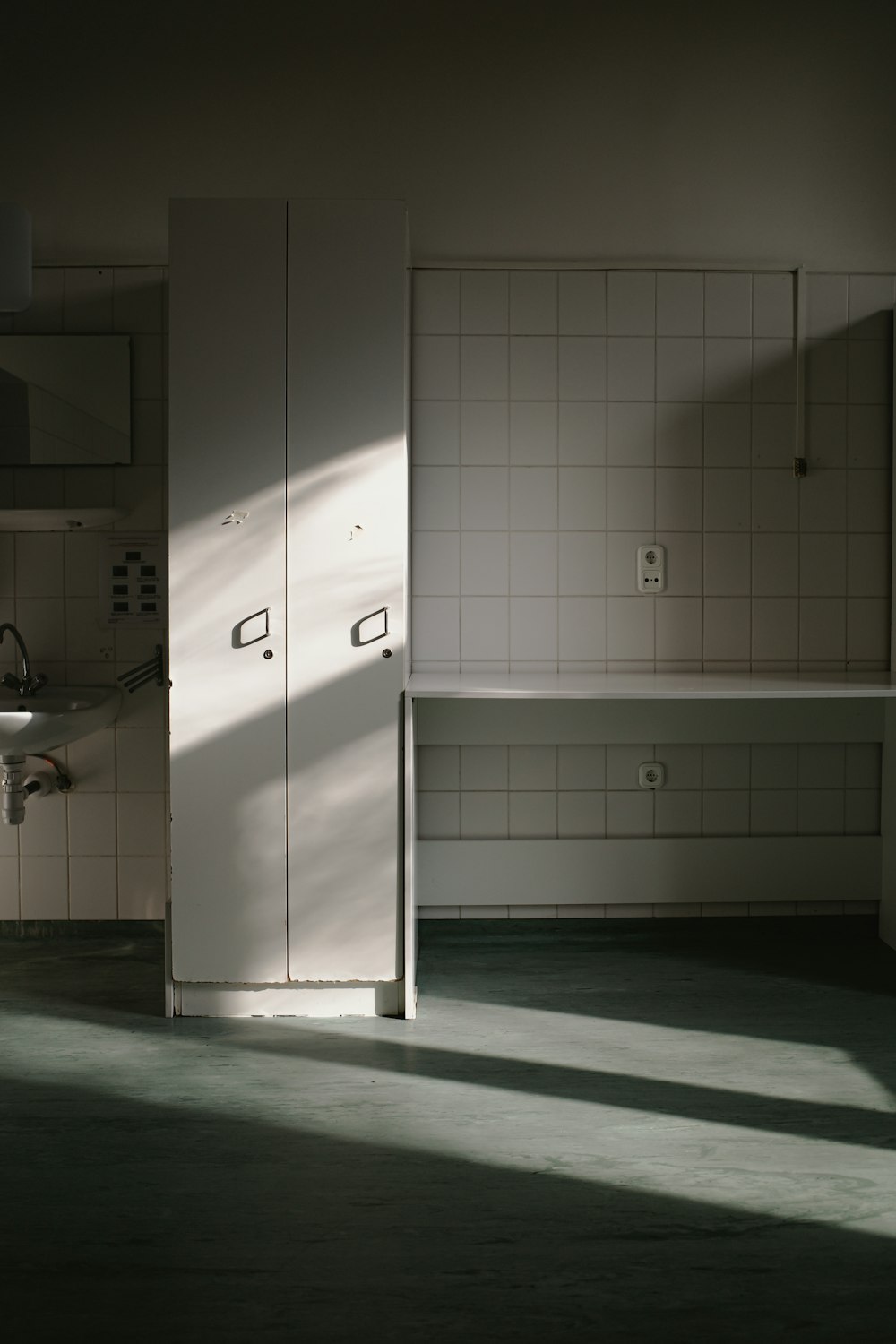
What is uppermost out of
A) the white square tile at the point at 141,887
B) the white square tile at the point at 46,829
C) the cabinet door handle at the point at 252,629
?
the cabinet door handle at the point at 252,629

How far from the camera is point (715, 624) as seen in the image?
11.4ft

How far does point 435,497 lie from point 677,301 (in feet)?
3.21

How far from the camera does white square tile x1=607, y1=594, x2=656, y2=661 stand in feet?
11.3

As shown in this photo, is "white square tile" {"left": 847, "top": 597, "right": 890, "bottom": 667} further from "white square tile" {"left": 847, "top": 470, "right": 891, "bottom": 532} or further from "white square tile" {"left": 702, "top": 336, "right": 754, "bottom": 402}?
"white square tile" {"left": 702, "top": 336, "right": 754, "bottom": 402}

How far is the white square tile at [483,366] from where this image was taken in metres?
3.38

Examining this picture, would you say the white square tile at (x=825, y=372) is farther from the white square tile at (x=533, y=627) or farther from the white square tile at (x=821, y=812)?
the white square tile at (x=821, y=812)

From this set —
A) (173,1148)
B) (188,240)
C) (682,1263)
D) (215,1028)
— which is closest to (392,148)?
(188,240)

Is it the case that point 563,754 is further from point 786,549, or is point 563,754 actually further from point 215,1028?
point 215,1028

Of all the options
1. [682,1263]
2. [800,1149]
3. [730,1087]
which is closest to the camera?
[682,1263]

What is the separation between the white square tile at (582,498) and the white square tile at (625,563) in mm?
101

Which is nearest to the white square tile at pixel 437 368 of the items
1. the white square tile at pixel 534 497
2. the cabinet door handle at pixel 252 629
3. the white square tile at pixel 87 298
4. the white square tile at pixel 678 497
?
the white square tile at pixel 534 497

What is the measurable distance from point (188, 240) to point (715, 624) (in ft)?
6.30

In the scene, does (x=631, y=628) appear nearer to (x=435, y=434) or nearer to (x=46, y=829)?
(x=435, y=434)

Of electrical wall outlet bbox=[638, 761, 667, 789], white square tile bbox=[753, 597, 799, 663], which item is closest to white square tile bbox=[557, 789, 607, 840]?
electrical wall outlet bbox=[638, 761, 667, 789]
